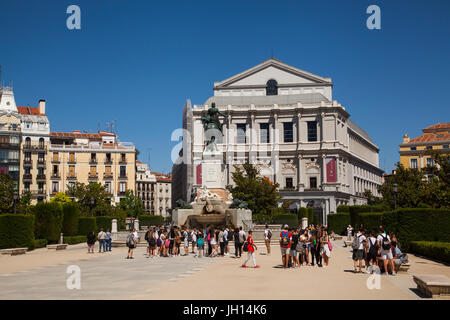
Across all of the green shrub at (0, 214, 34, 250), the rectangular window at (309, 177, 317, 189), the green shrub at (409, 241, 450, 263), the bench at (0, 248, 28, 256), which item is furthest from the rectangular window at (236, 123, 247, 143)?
the green shrub at (409, 241, 450, 263)

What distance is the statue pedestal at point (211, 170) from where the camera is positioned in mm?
41281

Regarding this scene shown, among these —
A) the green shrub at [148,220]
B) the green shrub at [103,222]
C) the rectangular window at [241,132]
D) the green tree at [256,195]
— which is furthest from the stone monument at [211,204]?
the rectangular window at [241,132]

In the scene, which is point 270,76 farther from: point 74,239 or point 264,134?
point 74,239

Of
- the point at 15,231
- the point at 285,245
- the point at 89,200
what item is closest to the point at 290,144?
the point at 89,200

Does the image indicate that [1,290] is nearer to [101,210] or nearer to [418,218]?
[418,218]

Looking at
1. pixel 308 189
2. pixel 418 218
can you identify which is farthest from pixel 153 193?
pixel 418 218

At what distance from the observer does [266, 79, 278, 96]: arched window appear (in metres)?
110

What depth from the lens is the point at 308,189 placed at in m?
95.7

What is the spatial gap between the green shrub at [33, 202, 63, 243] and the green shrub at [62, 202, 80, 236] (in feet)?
18.3

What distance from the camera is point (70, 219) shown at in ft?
158

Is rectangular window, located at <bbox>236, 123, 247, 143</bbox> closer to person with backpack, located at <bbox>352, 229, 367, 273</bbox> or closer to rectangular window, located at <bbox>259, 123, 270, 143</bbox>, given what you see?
rectangular window, located at <bbox>259, 123, 270, 143</bbox>
